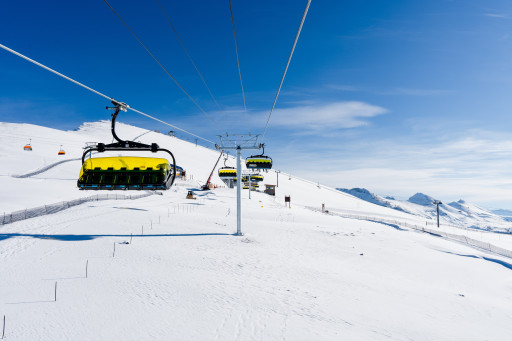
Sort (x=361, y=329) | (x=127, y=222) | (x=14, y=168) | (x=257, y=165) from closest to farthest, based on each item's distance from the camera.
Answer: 1. (x=361, y=329)
2. (x=127, y=222)
3. (x=257, y=165)
4. (x=14, y=168)

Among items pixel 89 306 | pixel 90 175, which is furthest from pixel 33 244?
pixel 89 306

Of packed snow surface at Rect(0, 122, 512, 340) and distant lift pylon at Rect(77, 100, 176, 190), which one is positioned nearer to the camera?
packed snow surface at Rect(0, 122, 512, 340)

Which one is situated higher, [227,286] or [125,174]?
[125,174]

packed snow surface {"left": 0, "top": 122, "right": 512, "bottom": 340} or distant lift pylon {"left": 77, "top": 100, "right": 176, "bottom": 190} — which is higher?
distant lift pylon {"left": 77, "top": 100, "right": 176, "bottom": 190}

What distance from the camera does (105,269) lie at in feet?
28.8

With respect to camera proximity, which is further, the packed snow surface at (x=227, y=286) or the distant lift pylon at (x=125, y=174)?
the distant lift pylon at (x=125, y=174)

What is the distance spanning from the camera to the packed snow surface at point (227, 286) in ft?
19.5

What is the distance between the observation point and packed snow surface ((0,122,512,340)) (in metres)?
5.94

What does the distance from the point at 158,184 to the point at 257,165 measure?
11.0 m

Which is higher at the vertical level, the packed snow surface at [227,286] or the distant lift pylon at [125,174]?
the distant lift pylon at [125,174]

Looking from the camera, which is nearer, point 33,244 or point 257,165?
point 33,244

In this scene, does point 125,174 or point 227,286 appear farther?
point 125,174

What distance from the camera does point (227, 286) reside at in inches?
321

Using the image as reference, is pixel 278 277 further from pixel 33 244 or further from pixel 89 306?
pixel 33 244
